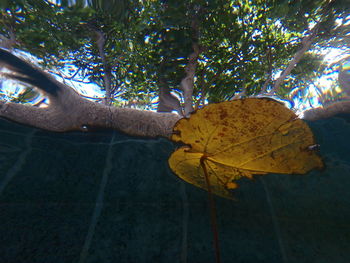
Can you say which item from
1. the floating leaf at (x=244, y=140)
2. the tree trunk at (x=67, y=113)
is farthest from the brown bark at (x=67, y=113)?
the floating leaf at (x=244, y=140)

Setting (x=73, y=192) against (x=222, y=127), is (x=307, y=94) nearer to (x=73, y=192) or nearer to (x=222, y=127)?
(x=222, y=127)

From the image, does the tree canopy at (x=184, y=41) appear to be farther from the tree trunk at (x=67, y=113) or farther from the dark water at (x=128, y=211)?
the dark water at (x=128, y=211)

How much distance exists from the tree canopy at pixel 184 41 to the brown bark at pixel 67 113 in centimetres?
49

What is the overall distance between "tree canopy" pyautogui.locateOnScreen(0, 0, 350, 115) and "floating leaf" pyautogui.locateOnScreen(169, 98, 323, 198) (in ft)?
16.1

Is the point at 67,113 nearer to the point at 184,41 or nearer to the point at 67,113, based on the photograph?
the point at 67,113

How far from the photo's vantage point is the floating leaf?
4.99ft

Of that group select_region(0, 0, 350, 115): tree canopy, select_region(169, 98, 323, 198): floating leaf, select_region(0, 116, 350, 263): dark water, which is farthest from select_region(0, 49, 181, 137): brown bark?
select_region(169, 98, 323, 198): floating leaf

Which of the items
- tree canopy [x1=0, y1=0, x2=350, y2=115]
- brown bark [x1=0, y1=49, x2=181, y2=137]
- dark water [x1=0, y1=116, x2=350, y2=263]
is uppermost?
tree canopy [x1=0, y1=0, x2=350, y2=115]

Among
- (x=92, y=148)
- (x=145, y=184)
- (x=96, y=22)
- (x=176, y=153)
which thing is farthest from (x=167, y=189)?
(x=96, y=22)

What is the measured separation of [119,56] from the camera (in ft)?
28.1

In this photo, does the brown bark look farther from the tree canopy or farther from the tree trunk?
the tree canopy

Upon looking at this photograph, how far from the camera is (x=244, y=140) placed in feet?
5.83

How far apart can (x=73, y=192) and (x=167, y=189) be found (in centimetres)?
256

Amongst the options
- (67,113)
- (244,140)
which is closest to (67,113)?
(67,113)
